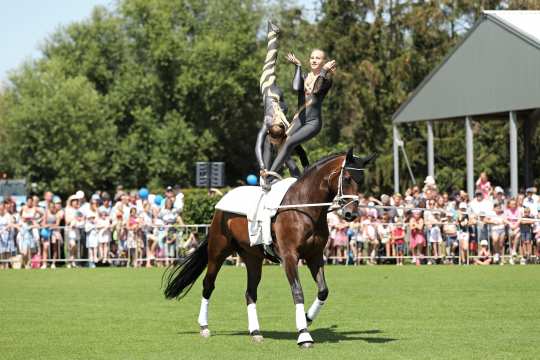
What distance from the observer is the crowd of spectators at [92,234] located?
27922mm

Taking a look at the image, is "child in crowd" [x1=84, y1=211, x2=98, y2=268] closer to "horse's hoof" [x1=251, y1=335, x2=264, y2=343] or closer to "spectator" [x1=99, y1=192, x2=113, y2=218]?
"spectator" [x1=99, y1=192, x2=113, y2=218]

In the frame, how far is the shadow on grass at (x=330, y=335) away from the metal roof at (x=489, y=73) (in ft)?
69.0

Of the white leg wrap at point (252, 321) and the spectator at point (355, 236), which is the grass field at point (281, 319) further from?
the spectator at point (355, 236)

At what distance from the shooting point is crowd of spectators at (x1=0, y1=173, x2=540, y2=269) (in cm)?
2662

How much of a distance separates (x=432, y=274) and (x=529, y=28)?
13191mm

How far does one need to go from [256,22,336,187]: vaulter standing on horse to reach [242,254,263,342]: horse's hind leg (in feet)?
3.49

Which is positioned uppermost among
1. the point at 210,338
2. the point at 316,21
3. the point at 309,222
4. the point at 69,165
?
the point at 316,21

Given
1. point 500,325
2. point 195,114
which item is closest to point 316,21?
point 195,114

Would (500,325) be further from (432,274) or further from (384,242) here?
(384,242)

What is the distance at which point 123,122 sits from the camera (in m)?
72.6

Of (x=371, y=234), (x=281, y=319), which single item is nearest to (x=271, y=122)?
(x=281, y=319)

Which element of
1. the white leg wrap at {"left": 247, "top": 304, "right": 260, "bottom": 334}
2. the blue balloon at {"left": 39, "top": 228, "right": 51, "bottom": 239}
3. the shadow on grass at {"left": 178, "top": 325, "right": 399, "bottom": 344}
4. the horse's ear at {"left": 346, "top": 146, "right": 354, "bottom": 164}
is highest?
the horse's ear at {"left": 346, "top": 146, "right": 354, "bottom": 164}

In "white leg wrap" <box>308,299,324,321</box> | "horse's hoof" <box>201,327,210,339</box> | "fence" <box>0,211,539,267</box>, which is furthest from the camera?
"fence" <box>0,211,539,267</box>

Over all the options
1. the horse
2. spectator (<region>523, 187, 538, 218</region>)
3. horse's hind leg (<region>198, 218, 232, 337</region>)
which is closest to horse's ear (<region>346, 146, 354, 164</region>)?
the horse
